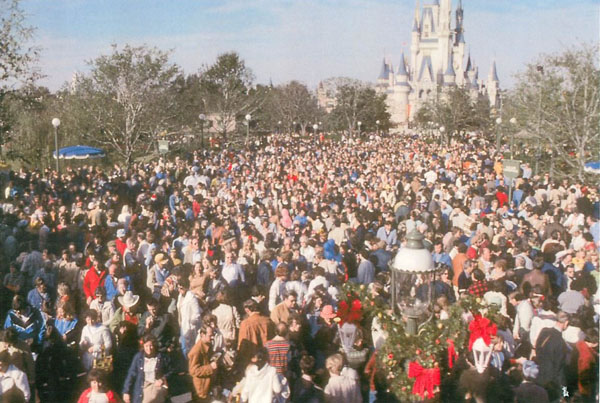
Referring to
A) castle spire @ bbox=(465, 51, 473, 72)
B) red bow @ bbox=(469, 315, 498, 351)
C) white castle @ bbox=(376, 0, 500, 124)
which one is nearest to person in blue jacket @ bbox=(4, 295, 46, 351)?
red bow @ bbox=(469, 315, 498, 351)

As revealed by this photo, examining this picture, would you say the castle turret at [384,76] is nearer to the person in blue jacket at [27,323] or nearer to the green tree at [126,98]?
the green tree at [126,98]

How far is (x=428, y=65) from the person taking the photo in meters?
117

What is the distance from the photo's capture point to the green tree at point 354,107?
64625mm

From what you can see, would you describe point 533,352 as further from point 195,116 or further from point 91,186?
point 195,116

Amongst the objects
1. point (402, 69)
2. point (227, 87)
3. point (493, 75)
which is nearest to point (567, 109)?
point (227, 87)

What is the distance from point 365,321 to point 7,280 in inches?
199

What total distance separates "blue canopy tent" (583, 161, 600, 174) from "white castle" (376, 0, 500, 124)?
303 ft

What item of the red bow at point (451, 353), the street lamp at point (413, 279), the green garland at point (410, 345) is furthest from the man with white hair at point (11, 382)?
the red bow at point (451, 353)

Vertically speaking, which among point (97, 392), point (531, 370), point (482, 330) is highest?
point (482, 330)

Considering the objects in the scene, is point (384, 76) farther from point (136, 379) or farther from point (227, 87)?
point (136, 379)

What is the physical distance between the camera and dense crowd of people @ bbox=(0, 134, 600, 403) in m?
5.82

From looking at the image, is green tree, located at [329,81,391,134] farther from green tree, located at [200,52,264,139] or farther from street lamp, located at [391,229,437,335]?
street lamp, located at [391,229,437,335]

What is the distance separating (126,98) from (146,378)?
927 inches

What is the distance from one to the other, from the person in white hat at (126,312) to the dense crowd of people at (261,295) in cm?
3
